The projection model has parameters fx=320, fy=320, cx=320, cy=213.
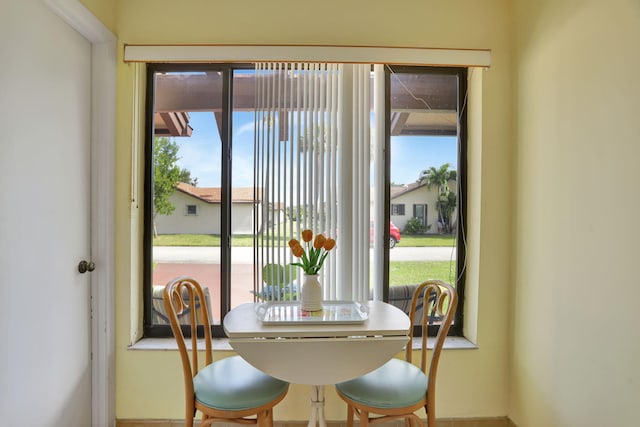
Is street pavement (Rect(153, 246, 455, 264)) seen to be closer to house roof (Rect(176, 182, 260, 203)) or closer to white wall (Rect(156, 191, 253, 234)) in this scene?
white wall (Rect(156, 191, 253, 234))

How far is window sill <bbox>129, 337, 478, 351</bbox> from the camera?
170 centimetres

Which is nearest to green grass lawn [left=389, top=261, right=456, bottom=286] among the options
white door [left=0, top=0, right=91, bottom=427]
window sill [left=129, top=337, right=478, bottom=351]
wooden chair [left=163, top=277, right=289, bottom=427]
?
window sill [left=129, top=337, right=478, bottom=351]

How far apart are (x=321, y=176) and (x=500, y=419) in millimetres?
1633

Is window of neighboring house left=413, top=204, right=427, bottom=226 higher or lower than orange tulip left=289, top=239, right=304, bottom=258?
higher

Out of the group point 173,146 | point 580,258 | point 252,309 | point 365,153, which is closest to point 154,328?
point 252,309

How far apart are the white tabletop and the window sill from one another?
1.79 ft

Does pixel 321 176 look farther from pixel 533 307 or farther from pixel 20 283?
pixel 20 283

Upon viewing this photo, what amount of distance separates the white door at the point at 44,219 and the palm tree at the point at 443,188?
185cm

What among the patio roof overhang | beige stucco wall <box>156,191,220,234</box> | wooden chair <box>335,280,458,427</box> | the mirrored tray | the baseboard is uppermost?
the patio roof overhang

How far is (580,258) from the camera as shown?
1274 millimetres

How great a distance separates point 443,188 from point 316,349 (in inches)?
47.4

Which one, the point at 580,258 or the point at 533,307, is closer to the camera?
the point at 580,258

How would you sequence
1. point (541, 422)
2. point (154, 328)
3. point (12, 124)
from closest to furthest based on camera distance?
point (12, 124) < point (541, 422) < point (154, 328)

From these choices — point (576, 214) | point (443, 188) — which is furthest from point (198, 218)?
point (576, 214)
